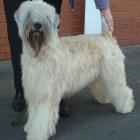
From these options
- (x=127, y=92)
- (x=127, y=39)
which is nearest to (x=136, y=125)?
(x=127, y=92)

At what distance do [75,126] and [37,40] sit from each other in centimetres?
133

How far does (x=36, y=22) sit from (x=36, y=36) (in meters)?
0.15

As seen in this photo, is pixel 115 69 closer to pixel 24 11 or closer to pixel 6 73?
pixel 24 11

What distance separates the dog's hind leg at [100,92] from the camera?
6.20 m

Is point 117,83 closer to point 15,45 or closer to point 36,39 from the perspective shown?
point 15,45

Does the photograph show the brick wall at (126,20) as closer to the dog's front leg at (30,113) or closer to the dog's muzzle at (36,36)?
the dog's front leg at (30,113)

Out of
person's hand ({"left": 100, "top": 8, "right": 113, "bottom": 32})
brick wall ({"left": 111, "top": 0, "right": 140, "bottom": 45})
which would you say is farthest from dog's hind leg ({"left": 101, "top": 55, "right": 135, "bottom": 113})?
brick wall ({"left": 111, "top": 0, "right": 140, "bottom": 45})

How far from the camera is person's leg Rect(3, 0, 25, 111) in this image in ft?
19.0

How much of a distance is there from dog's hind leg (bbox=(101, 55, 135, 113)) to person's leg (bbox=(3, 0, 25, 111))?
40.7 inches

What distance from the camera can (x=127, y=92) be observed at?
6.02 m

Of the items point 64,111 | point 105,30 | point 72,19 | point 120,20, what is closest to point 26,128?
point 64,111

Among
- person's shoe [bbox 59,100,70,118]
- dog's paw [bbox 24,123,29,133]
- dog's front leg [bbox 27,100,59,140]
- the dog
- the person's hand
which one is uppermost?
the person's hand

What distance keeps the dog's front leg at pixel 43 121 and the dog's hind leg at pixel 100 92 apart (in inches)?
48.3

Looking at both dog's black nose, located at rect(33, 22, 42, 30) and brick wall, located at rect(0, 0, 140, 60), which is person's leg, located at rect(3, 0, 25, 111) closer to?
dog's black nose, located at rect(33, 22, 42, 30)
